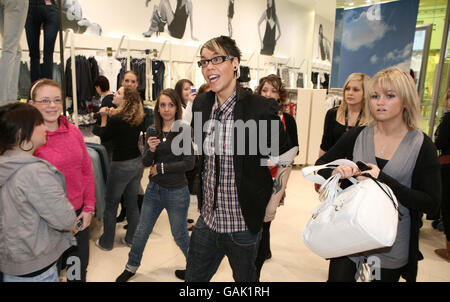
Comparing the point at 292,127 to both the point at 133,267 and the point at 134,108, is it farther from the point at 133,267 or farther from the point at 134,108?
the point at 133,267

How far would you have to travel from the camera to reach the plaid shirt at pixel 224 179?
1.59m

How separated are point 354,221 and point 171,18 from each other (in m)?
7.16

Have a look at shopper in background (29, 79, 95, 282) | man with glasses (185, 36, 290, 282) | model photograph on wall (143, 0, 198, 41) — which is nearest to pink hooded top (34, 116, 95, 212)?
shopper in background (29, 79, 95, 282)

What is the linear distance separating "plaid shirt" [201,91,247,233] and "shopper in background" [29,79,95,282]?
983mm

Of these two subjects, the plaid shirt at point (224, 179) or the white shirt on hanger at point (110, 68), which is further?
the white shirt on hanger at point (110, 68)

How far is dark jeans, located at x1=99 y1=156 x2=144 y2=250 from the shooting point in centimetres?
306

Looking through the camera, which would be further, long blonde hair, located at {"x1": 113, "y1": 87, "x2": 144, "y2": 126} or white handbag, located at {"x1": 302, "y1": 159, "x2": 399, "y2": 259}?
long blonde hair, located at {"x1": 113, "y1": 87, "x2": 144, "y2": 126}

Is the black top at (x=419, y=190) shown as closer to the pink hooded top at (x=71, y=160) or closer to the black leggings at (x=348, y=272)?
the black leggings at (x=348, y=272)

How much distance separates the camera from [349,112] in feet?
9.71

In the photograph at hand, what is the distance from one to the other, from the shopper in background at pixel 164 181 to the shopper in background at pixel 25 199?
102 centimetres

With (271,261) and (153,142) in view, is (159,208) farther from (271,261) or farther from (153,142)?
(271,261)

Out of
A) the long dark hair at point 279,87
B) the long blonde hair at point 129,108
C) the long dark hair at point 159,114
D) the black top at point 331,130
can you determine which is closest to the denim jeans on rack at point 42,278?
the long dark hair at point 159,114

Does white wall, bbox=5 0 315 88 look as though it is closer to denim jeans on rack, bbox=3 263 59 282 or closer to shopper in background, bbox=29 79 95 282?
shopper in background, bbox=29 79 95 282

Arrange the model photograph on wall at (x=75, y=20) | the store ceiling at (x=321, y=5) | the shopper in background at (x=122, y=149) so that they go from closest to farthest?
1. the shopper in background at (x=122, y=149)
2. the model photograph on wall at (x=75, y=20)
3. the store ceiling at (x=321, y=5)
